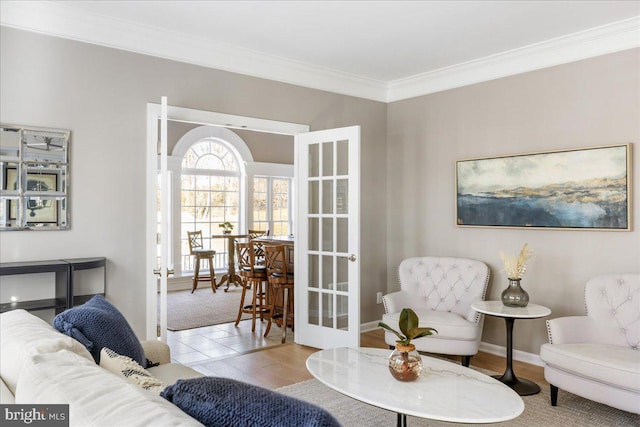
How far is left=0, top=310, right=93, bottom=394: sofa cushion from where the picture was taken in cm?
150

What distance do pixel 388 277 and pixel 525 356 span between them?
174 centimetres

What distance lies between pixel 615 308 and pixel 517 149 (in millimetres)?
1626

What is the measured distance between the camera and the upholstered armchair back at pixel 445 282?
4.29m

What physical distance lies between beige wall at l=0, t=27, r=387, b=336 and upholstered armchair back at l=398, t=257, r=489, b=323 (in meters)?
2.23

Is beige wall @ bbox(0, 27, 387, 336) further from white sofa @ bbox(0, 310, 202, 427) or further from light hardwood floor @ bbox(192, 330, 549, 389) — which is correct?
white sofa @ bbox(0, 310, 202, 427)

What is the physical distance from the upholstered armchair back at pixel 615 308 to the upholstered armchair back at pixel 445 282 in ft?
3.11

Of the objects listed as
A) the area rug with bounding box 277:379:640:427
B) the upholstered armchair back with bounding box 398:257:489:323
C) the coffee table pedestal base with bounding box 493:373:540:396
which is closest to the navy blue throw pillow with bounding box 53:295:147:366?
the area rug with bounding box 277:379:640:427

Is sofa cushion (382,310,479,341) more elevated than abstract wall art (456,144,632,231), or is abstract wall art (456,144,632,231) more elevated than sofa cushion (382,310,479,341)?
abstract wall art (456,144,632,231)

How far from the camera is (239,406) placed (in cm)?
103

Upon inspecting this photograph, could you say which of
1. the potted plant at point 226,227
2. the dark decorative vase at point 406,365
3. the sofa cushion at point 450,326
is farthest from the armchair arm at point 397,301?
the potted plant at point 226,227

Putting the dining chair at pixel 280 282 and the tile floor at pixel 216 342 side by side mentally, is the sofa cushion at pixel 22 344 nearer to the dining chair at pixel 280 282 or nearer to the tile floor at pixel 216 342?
the tile floor at pixel 216 342

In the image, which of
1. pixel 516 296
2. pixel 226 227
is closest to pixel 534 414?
pixel 516 296

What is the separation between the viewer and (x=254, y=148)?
355 inches

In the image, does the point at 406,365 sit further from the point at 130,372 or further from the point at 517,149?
the point at 517,149
